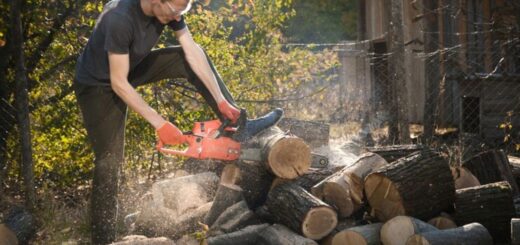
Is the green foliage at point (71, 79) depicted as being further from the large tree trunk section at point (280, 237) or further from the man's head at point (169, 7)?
the large tree trunk section at point (280, 237)

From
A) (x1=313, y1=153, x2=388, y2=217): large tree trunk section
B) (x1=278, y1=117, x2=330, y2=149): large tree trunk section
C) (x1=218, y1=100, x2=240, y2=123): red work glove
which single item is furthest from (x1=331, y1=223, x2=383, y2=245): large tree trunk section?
(x1=278, y1=117, x2=330, y2=149): large tree trunk section

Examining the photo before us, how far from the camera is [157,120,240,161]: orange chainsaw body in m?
4.68

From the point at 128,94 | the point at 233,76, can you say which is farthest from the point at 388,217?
the point at 233,76

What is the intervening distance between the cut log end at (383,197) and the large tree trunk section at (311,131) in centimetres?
144

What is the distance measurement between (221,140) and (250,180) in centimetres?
85

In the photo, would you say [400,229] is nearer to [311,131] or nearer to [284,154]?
[284,154]

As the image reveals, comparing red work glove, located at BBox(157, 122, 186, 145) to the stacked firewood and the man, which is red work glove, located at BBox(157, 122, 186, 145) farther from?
the stacked firewood

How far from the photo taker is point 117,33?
173 inches

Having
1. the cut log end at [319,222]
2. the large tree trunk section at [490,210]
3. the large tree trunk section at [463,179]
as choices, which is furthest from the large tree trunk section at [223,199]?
the large tree trunk section at [463,179]

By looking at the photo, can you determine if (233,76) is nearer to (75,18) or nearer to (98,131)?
(75,18)

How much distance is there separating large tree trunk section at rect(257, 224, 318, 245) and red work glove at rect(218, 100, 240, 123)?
874 mm

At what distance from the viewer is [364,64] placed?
16.5m

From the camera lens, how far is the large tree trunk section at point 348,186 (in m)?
5.27

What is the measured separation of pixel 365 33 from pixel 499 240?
12055 millimetres
